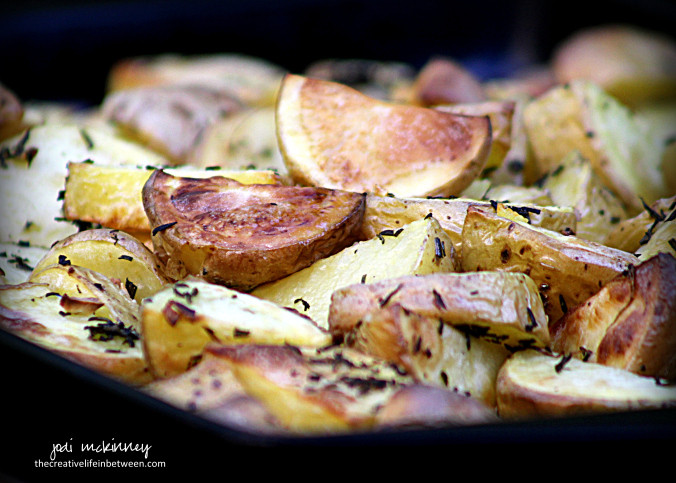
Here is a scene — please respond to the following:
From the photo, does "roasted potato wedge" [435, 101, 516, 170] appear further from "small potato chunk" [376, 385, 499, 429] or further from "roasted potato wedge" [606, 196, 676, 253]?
"small potato chunk" [376, 385, 499, 429]

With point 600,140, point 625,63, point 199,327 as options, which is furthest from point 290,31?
point 199,327

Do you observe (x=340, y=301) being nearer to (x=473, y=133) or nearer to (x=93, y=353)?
(x=93, y=353)

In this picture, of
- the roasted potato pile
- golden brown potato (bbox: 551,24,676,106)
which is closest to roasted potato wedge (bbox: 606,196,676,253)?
the roasted potato pile

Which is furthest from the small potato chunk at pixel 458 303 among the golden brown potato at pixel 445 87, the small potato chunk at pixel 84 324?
the golden brown potato at pixel 445 87

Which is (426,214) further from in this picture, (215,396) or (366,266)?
(215,396)

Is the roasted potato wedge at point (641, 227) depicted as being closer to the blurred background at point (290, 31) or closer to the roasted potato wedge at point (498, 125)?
the roasted potato wedge at point (498, 125)

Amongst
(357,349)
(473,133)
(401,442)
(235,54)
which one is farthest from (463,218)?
(235,54)
